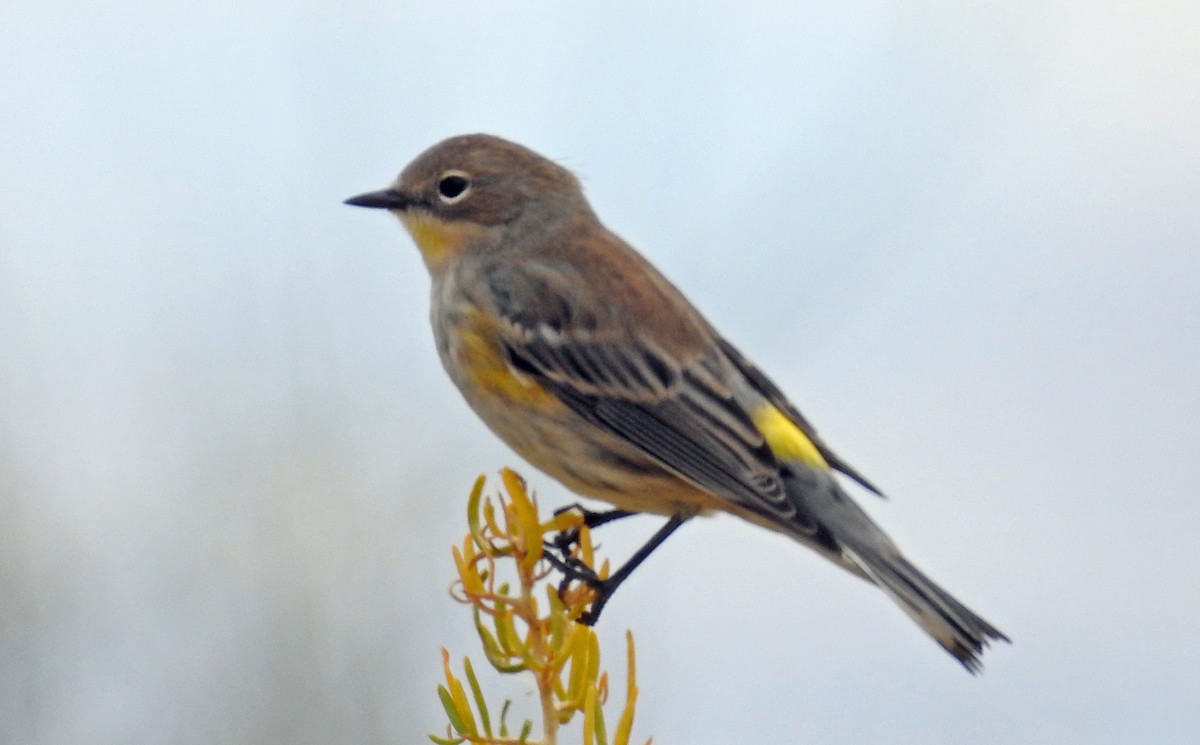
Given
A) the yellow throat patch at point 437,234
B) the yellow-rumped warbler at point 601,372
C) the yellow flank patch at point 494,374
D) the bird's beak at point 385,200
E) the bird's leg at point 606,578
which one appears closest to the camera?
the bird's leg at point 606,578

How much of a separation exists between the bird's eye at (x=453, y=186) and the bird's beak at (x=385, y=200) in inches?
3.9

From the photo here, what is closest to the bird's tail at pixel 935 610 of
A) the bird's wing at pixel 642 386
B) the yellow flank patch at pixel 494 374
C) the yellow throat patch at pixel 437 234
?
the bird's wing at pixel 642 386

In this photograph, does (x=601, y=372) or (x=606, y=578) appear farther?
(x=601, y=372)

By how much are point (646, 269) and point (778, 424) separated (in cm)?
65

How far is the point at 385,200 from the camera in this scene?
13.9ft

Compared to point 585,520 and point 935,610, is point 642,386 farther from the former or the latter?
point 935,610

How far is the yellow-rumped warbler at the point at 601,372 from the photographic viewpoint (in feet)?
11.2

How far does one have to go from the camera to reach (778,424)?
152 inches

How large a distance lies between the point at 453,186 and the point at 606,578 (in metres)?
2.30

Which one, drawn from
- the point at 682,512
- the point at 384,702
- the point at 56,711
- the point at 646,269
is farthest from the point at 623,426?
the point at 56,711

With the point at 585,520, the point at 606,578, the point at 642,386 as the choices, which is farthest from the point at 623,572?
the point at 606,578

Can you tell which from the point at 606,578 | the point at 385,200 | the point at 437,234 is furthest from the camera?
the point at 437,234

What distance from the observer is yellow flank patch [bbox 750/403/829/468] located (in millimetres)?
3705

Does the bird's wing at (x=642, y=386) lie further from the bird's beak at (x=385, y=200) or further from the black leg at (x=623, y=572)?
the bird's beak at (x=385, y=200)
